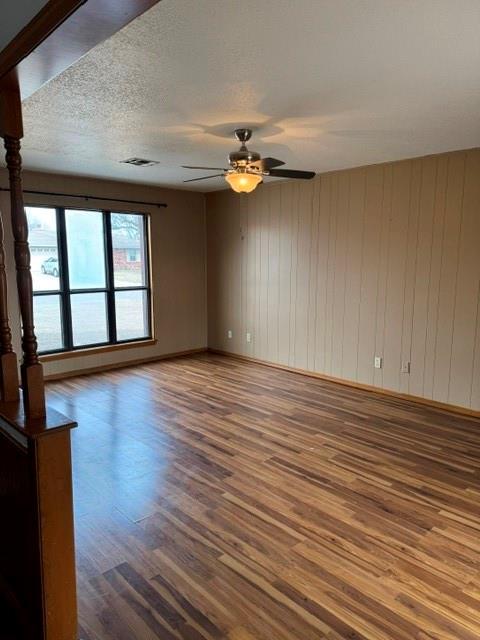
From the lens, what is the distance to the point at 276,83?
2.41 m

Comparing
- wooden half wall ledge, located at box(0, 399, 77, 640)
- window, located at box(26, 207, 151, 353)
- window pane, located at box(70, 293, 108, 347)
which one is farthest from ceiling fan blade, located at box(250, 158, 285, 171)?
window pane, located at box(70, 293, 108, 347)

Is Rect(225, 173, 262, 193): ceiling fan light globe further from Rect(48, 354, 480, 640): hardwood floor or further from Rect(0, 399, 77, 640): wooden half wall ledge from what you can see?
Rect(0, 399, 77, 640): wooden half wall ledge

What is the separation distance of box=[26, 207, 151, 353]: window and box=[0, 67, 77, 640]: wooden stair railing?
372 cm

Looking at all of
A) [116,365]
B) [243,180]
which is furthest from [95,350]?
[243,180]

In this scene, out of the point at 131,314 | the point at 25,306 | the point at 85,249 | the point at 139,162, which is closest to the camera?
the point at 25,306

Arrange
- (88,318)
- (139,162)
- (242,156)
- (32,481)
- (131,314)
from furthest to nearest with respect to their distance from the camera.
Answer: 1. (131,314)
2. (88,318)
3. (139,162)
4. (242,156)
5. (32,481)

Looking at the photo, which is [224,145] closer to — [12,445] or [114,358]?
[12,445]

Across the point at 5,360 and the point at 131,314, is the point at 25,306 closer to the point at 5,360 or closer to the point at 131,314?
the point at 5,360

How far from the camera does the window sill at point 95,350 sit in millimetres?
5317

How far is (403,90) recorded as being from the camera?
2518 mm

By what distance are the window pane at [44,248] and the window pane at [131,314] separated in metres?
0.89

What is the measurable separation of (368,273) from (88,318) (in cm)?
358

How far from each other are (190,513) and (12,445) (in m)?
1.23

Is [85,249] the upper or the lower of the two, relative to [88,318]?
upper
